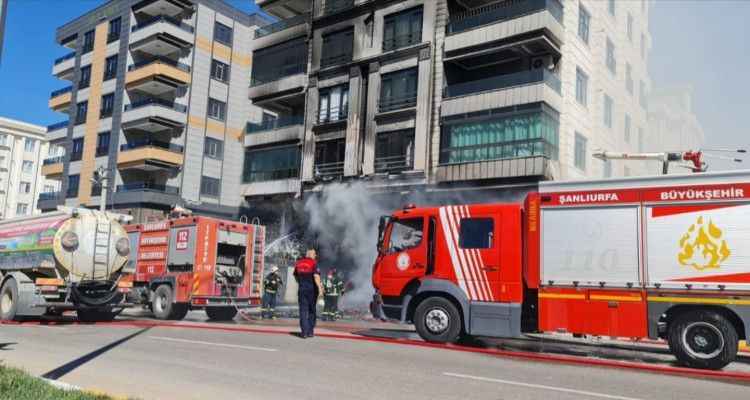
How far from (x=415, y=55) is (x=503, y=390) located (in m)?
23.7

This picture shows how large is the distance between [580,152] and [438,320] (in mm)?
17873

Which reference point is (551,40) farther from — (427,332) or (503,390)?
(503,390)

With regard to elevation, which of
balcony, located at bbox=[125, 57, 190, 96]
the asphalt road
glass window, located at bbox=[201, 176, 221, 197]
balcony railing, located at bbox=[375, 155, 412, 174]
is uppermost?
balcony, located at bbox=[125, 57, 190, 96]

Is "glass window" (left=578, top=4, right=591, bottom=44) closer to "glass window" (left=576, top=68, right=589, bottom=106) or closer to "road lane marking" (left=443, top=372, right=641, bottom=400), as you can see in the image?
"glass window" (left=576, top=68, right=589, bottom=106)

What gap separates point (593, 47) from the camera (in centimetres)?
3056

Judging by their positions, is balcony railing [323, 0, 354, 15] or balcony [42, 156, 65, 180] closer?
balcony railing [323, 0, 354, 15]

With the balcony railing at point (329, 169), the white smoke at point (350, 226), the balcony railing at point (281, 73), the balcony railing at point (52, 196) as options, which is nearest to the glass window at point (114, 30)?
the balcony railing at point (52, 196)

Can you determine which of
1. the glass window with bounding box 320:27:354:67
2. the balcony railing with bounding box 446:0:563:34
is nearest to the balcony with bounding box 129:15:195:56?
the glass window with bounding box 320:27:354:67

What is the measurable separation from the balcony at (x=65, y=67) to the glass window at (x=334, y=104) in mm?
34143

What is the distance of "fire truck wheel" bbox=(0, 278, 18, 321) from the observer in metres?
16.6

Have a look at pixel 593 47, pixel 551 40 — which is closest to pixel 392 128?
pixel 551 40

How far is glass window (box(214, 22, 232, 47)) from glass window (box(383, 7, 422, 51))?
77.2 feet

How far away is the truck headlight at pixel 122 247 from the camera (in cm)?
1756

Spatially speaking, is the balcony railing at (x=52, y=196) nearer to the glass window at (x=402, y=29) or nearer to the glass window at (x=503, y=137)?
the glass window at (x=402, y=29)
